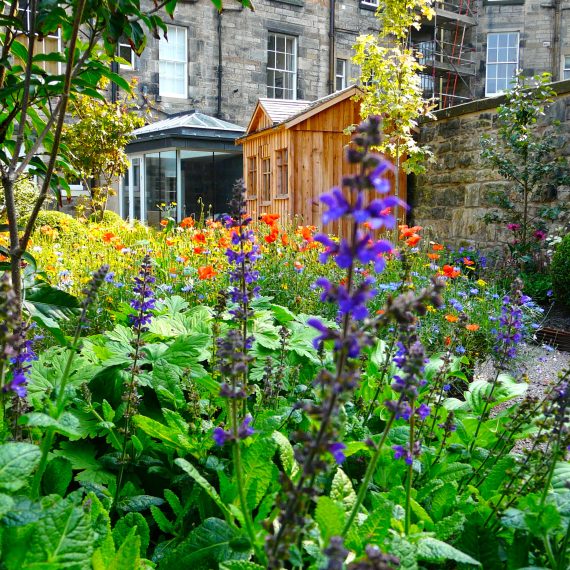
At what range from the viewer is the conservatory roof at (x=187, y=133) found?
1673cm

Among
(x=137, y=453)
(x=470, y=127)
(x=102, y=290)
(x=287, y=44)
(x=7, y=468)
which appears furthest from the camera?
(x=287, y=44)

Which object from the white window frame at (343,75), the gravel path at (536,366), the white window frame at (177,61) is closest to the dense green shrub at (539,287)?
the gravel path at (536,366)

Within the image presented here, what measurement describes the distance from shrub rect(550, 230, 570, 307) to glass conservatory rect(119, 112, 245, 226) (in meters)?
11.9

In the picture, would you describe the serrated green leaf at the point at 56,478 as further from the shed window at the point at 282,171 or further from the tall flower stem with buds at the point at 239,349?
the shed window at the point at 282,171

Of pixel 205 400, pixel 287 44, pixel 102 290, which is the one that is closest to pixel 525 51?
pixel 287 44

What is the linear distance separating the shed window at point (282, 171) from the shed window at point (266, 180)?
49 centimetres

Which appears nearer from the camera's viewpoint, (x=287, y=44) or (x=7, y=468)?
(x=7, y=468)

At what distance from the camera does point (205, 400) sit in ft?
7.83

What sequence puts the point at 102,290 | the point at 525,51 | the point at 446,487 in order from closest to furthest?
1. the point at 446,487
2. the point at 102,290
3. the point at 525,51

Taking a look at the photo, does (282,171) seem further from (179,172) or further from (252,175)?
(179,172)

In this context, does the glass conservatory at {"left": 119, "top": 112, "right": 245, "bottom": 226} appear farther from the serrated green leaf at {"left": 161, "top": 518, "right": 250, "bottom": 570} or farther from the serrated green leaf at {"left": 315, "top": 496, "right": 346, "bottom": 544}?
the serrated green leaf at {"left": 315, "top": 496, "right": 346, "bottom": 544}

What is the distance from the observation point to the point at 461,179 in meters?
9.95

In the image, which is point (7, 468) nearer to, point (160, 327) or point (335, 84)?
point (160, 327)

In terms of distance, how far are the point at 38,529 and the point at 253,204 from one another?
1287 centimetres
